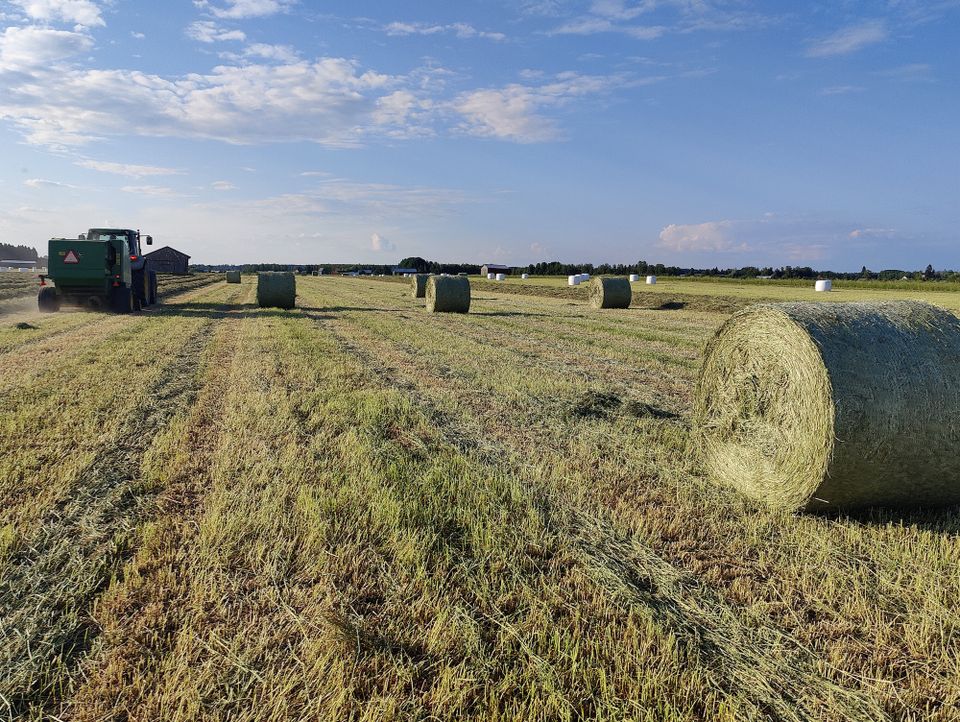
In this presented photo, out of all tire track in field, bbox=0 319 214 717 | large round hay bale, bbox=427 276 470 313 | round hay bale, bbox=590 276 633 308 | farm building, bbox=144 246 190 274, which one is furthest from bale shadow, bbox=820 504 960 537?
farm building, bbox=144 246 190 274

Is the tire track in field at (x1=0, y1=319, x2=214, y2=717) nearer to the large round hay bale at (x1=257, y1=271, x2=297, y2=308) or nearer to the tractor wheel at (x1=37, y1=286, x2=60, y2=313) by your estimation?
the tractor wheel at (x1=37, y1=286, x2=60, y2=313)

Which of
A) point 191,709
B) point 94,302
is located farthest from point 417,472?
point 94,302

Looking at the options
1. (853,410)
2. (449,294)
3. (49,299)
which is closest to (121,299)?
(49,299)

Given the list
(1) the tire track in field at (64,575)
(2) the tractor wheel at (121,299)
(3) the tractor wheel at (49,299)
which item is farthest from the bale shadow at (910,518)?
(3) the tractor wheel at (49,299)

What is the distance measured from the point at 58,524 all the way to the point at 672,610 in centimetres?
393

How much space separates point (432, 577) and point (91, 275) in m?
20.0

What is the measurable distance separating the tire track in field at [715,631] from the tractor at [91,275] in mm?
Answer: 18900

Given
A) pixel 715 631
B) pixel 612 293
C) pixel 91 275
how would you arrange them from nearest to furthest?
pixel 715 631 < pixel 91 275 < pixel 612 293

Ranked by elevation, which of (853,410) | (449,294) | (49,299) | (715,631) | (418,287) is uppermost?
(418,287)

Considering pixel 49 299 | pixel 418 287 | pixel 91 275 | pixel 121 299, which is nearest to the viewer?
pixel 91 275

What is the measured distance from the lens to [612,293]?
27.8 m

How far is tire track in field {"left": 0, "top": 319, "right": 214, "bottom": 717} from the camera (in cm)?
277

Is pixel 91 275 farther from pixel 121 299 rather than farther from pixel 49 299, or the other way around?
pixel 49 299

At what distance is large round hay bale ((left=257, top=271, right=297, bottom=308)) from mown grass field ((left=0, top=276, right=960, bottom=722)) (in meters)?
15.5
